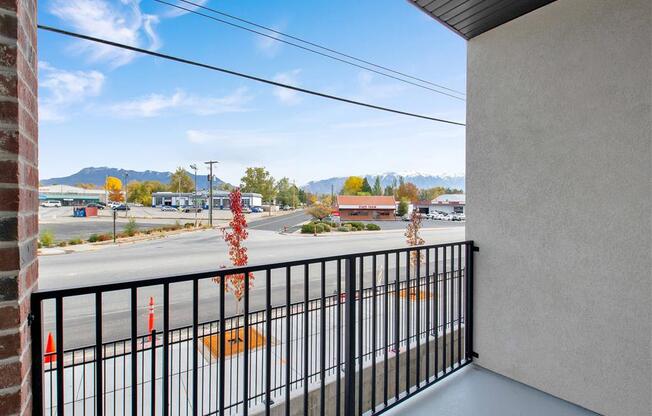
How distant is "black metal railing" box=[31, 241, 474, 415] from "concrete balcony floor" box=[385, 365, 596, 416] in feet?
0.20

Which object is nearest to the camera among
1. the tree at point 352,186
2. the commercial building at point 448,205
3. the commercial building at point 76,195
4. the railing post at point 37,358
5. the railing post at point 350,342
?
the railing post at point 37,358

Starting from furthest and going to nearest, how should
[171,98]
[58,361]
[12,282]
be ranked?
[171,98] < [58,361] < [12,282]

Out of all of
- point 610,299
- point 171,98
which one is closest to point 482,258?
point 610,299

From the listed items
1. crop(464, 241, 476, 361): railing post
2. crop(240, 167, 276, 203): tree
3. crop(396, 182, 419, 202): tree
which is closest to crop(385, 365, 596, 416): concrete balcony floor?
crop(464, 241, 476, 361): railing post

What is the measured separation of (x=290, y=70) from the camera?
764 cm

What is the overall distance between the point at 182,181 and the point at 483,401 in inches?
1034

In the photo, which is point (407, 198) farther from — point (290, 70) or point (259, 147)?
point (290, 70)

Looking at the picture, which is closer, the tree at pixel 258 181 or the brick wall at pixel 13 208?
the brick wall at pixel 13 208

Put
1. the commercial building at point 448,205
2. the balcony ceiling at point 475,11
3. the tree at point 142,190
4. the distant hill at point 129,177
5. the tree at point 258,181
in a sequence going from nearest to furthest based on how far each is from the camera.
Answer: the balcony ceiling at point 475,11 < the distant hill at point 129,177 < the tree at point 258,181 < the commercial building at point 448,205 < the tree at point 142,190

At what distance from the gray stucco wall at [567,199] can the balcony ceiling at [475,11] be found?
0.07 m

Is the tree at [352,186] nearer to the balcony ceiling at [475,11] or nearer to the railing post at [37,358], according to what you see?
the balcony ceiling at [475,11]

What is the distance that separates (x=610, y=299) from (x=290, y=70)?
725 centimetres

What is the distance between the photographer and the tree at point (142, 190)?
27.3m

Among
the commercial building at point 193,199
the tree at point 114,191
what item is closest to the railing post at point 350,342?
the commercial building at point 193,199
